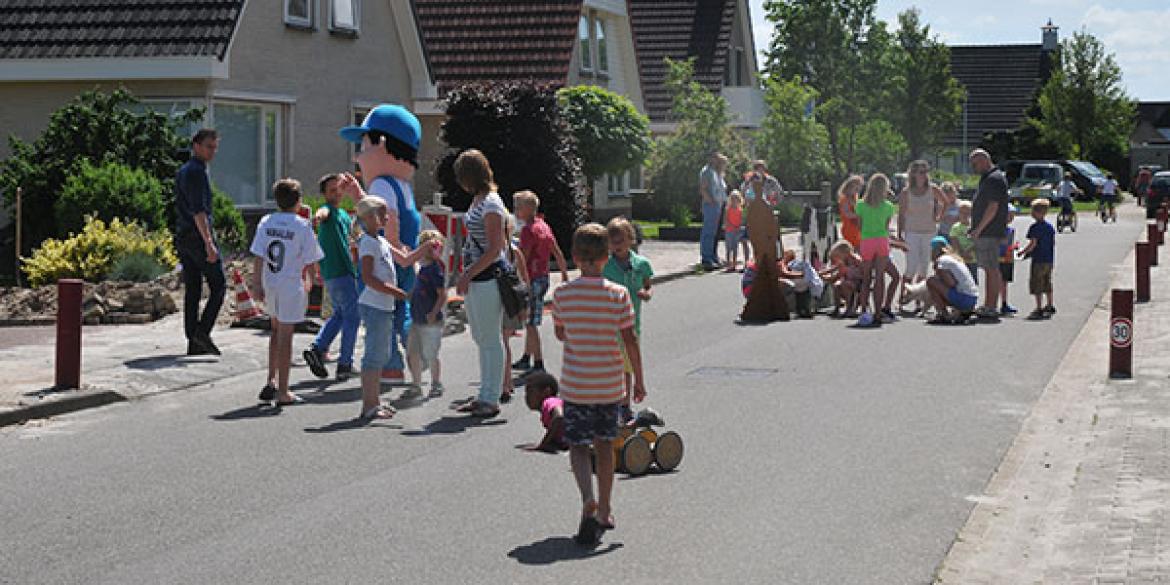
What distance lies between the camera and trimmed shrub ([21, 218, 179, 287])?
781 inches

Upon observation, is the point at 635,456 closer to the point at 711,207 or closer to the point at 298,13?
the point at 711,207

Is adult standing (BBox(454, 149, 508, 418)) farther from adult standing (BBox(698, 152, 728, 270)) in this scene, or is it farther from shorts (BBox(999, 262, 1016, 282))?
adult standing (BBox(698, 152, 728, 270))

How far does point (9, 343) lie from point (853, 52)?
2174 inches

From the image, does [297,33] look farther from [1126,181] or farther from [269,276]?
[1126,181]

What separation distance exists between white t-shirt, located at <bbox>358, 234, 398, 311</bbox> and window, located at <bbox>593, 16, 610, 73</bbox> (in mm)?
29882

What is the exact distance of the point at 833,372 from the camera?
48.3 feet

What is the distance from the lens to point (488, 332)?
12.1m

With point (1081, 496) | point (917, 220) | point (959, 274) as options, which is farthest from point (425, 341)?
point (917, 220)

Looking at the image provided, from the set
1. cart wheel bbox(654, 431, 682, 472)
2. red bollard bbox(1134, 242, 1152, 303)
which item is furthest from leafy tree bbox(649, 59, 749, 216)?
cart wheel bbox(654, 431, 682, 472)

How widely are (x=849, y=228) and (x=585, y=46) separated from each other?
813 inches

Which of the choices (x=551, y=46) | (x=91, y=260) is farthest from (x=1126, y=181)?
(x=91, y=260)

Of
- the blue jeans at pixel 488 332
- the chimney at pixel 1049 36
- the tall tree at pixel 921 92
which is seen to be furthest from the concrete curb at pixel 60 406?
the chimney at pixel 1049 36

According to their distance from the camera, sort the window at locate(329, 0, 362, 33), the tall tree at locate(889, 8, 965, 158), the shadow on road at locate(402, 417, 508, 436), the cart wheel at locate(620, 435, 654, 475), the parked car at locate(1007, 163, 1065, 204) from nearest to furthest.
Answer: the cart wheel at locate(620, 435, 654, 475)
the shadow on road at locate(402, 417, 508, 436)
the window at locate(329, 0, 362, 33)
the parked car at locate(1007, 163, 1065, 204)
the tall tree at locate(889, 8, 965, 158)

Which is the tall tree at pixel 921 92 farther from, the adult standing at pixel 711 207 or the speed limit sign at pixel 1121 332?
the speed limit sign at pixel 1121 332
